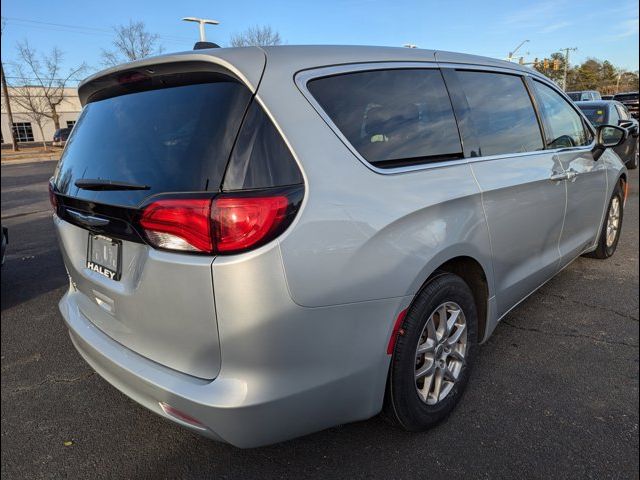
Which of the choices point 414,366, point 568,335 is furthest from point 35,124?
point 414,366

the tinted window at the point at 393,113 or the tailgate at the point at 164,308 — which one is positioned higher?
the tinted window at the point at 393,113

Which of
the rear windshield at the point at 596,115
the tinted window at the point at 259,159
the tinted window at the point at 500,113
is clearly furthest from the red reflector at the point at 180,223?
the rear windshield at the point at 596,115

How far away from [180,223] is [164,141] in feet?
1.23

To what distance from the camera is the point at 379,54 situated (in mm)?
2223

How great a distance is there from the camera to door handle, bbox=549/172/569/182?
10.3ft

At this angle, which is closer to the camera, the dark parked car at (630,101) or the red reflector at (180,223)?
the red reflector at (180,223)

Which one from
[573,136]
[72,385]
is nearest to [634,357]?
[573,136]

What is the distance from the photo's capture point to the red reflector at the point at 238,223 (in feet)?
5.24

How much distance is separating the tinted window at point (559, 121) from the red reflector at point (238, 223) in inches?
100

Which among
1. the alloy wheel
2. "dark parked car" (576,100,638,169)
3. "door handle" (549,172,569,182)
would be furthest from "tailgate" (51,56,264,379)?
"dark parked car" (576,100,638,169)

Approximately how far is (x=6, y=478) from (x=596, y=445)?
2.66 meters

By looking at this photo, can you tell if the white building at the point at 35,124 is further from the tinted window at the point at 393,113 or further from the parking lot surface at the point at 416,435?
the tinted window at the point at 393,113

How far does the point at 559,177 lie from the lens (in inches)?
127

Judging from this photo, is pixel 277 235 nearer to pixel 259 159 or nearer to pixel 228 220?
pixel 228 220
